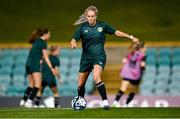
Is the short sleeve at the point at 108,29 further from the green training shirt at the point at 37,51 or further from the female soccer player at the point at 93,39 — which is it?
the green training shirt at the point at 37,51

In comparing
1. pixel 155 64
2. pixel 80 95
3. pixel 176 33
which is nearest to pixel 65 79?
pixel 155 64

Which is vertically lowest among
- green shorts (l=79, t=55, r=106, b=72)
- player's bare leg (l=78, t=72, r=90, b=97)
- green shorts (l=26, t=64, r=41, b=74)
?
player's bare leg (l=78, t=72, r=90, b=97)

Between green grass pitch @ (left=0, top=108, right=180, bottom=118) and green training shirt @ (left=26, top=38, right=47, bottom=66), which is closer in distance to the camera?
green grass pitch @ (left=0, top=108, right=180, bottom=118)

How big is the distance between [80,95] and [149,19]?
55.7 ft

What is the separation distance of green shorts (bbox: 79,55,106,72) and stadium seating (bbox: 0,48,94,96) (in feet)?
36.8

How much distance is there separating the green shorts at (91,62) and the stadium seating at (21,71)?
11.2m

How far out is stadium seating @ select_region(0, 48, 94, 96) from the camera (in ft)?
95.2

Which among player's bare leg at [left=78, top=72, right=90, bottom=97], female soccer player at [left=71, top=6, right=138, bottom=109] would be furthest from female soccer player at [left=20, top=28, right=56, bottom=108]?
female soccer player at [left=71, top=6, right=138, bottom=109]

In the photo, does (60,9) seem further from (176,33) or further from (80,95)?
(80,95)

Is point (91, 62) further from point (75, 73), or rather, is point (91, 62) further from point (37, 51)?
point (75, 73)

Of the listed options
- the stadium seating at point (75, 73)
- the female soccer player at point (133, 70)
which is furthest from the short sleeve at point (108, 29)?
the stadium seating at point (75, 73)

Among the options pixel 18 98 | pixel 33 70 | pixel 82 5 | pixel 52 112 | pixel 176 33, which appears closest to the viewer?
pixel 52 112

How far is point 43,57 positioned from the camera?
22969 mm

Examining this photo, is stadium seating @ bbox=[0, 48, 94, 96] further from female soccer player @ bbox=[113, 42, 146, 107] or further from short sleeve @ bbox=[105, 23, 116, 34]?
short sleeve @ bbox=[105, 23, 116, 34]
